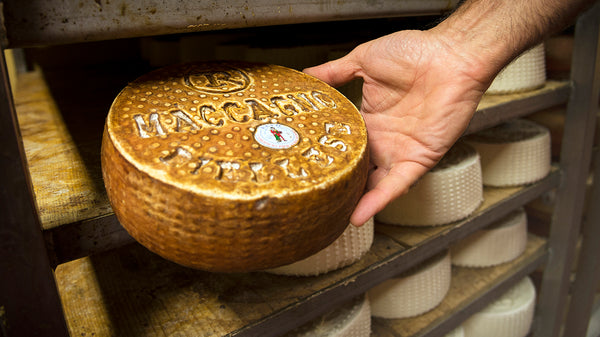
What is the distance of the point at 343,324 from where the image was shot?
76 centimetres

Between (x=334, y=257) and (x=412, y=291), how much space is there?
344 millimetres

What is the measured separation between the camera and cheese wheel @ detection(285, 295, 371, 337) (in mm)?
745

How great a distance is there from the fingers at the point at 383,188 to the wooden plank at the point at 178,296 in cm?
21

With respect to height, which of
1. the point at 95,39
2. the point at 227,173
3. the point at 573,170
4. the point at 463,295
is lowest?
the point at 463,295

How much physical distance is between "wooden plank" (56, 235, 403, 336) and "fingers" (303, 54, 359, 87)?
35cm

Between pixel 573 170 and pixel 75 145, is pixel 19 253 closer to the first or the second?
pixel 75 145

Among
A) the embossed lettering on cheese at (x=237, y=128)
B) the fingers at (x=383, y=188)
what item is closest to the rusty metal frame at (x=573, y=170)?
the fingers at (x=383, y=188)

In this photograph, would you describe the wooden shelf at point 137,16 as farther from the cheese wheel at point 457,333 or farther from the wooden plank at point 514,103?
the cheese wheel at point 457,333

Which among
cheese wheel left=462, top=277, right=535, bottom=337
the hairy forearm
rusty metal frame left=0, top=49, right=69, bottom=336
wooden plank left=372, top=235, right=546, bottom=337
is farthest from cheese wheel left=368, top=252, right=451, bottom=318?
rusty metal frame left=0, top=49, right=69, bottom=336

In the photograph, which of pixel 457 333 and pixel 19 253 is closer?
pixel 19 253

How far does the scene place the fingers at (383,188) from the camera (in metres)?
0.52

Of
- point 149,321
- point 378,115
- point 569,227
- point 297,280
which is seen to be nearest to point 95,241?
point 149,321

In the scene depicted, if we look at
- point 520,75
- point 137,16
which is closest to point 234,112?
point 137,16

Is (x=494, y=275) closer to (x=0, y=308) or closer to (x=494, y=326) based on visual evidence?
(x=494, y=326)
